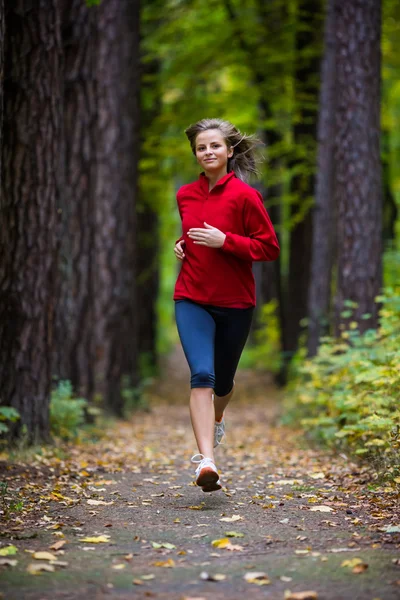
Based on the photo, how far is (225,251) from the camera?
5.23m

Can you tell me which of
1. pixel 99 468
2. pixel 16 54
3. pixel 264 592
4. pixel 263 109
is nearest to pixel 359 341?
pixel 99 468

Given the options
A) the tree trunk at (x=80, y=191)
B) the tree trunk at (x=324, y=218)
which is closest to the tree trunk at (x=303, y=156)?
the tree trunk at (x=324, y=218)

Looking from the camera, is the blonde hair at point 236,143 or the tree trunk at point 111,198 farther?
the tree trunk at point 111,198

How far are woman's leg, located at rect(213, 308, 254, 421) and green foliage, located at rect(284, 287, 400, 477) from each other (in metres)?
1.19

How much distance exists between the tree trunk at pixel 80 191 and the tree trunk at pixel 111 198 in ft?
1.21

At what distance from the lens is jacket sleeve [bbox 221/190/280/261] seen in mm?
5207

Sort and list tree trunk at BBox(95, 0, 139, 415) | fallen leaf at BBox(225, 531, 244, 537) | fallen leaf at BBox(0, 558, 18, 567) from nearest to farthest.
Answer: fallen leaf at BBox(0, 558, 18, 567) < fallen leaf at BBox(225, 531, 244, 537) < tree trunk at BBox(95, 0, 139, 415)

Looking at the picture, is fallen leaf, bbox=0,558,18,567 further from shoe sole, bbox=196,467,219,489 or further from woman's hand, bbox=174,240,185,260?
woman's hand, bbox=174,240,185,260

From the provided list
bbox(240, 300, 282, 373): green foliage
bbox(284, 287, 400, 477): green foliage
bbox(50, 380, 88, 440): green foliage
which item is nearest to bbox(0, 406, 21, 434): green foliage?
bbox(50, 380, 88, 440): green foliage

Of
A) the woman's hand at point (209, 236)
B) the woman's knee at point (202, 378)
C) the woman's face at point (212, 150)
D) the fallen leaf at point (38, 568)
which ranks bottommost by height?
the fallen leaf at point (38, 568)

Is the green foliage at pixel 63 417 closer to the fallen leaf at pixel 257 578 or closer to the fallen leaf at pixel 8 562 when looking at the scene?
the fallen leaf at pixel 8 562

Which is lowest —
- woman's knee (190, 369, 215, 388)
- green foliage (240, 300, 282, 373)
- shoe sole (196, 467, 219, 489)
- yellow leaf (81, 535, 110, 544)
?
green foliage (240, 300, 282, 373)

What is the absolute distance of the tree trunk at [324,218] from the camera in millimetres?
13078

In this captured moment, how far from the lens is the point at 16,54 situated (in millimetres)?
7258
